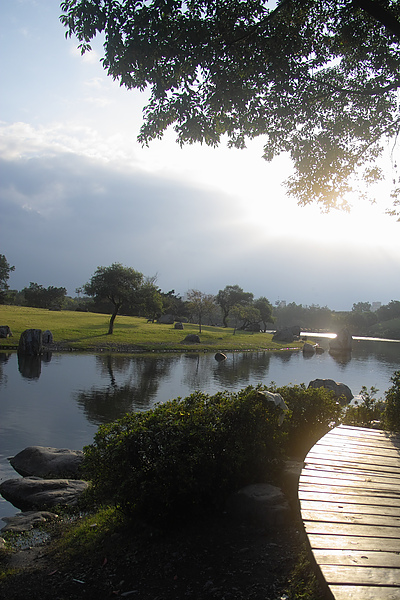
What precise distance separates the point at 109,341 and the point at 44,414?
2943 centimetres

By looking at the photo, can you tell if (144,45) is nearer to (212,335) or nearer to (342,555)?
(342,555)

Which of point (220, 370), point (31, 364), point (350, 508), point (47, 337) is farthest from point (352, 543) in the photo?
point (47, 337)

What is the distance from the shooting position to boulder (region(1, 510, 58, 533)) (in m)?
7.90

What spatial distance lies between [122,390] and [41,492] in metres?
14.5

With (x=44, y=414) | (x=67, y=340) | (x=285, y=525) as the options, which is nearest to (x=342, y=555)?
(x=285, y=525)

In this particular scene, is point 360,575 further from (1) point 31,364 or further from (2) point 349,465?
(1) point 31,364

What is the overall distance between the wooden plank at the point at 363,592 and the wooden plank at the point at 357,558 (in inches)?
12.4

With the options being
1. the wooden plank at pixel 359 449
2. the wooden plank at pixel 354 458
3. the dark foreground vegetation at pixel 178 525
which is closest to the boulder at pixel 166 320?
the dark foreground vegetation at pixel 178 525

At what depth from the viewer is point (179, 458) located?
6539mm

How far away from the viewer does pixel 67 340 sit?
45031 mm

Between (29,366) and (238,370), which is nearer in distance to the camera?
(29,366)

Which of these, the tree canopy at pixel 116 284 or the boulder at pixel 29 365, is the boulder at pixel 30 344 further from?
the tree canopy at pixel 116 284

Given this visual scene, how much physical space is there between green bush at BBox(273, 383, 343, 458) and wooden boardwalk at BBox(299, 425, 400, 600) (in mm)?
2573

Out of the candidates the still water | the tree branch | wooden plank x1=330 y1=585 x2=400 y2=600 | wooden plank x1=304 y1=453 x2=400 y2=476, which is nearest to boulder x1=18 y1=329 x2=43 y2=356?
the still water
